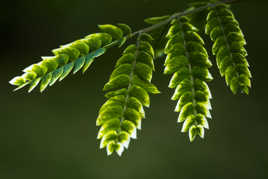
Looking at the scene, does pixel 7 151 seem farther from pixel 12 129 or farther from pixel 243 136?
pixel 243 136

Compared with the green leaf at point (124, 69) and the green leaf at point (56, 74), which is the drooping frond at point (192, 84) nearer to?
the green leaf at point (124, 69)

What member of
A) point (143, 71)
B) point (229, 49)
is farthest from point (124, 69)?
point (229, 49)

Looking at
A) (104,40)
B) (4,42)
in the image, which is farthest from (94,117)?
(104,40)

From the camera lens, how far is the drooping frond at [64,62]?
0.68 metres

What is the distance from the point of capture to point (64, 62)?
696 millimetres

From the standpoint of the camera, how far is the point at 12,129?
3.16 meters

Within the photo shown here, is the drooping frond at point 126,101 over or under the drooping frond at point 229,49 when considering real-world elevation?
under

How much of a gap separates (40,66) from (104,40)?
0.17 m

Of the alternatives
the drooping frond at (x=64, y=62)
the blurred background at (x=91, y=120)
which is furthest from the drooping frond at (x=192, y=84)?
the blurred background at (x=91, y=120)

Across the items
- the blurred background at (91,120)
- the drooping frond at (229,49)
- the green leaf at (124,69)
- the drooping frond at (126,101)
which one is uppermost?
the blurred background at (91,120)

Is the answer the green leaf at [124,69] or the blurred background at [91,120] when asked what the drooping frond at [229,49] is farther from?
the blurred background at [91,120]

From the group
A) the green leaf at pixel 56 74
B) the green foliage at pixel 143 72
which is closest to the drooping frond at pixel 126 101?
the green foliage at pixel 143 72

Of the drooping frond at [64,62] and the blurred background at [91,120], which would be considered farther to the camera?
the blurred background at [91,120]

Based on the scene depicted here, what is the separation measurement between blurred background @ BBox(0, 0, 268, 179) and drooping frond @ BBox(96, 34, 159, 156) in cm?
224
